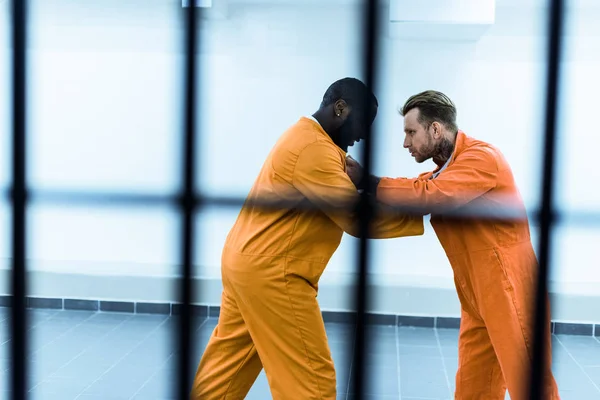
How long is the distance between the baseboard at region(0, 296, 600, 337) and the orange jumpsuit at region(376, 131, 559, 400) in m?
2.31

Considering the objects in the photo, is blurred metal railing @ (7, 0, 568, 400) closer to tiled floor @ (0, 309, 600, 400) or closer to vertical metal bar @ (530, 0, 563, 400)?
vertical metal bar @ (530, 0, 563, 400)

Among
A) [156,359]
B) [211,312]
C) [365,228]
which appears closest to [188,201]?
[365,228]

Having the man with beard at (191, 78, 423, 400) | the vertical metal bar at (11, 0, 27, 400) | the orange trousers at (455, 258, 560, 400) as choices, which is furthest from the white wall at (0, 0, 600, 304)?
the vertical metal bar at (11, 0, 27, 400)

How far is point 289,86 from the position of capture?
438 cm

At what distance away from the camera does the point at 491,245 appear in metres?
2.10

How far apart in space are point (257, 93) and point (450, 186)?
254 cm

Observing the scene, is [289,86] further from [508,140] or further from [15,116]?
[15,116]

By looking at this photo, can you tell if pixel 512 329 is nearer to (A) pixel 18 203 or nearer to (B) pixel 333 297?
(A) pixel 18 203

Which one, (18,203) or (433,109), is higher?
(433,109)

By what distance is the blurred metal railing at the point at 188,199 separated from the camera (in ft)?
4.06

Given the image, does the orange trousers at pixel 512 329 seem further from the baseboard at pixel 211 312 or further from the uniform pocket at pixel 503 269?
the baseboard at pixel 211 312

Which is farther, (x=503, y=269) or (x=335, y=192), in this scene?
(x=503, y=269)

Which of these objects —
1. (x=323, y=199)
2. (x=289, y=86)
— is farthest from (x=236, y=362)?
(x=289, y=86)

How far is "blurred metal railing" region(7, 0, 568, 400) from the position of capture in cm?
124
